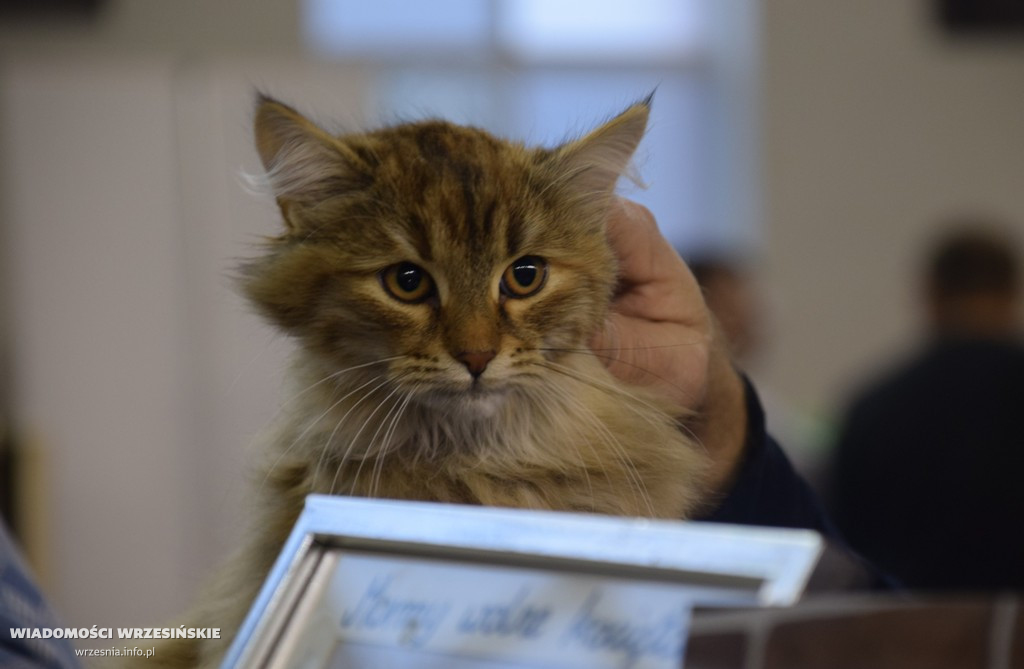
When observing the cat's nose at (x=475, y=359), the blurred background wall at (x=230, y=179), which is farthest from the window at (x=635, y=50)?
the cat's nose at (x=475, y=359)

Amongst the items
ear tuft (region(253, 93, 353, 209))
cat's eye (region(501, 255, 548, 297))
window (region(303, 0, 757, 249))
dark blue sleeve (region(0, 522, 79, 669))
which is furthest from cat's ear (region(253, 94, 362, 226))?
window (region(303, 0, 757, 249))

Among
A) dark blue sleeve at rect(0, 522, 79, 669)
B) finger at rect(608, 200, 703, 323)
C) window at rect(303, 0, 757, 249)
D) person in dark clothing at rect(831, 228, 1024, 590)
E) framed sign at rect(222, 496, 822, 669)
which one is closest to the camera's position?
framed sign at rect(222, 496, 822, 669)

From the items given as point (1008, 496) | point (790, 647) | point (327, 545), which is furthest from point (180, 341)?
point (790, 647)

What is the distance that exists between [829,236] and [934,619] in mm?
4487

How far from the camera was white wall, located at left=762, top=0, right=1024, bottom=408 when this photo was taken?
4.66 meters

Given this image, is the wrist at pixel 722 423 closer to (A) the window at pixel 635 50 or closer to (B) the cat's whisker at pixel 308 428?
(B) the cat's whisker at pixel 308 428

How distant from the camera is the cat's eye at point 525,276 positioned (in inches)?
33.0

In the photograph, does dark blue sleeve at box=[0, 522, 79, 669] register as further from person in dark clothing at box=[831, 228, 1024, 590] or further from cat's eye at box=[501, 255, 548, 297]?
person in dark clothing at box=[831, 228, 1024, 590]

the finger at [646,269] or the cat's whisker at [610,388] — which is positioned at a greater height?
the finger at [646,269]

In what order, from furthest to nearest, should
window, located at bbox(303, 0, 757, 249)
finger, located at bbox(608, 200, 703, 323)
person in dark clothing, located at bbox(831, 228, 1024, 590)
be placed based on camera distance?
window, located at bbox(303, 0, 757, 249) → person in dark clothing, located at bbox(831, 228, 1024, 590) → finger, located at bbox(608, 200, 703, 323)

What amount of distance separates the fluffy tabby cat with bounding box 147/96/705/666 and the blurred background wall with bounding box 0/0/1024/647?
167cm

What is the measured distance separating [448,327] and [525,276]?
87mm

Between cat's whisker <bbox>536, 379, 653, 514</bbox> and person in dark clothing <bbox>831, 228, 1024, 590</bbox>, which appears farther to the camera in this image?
person in dark clothing <bbox>831, 228, 1024, 590</bbox>

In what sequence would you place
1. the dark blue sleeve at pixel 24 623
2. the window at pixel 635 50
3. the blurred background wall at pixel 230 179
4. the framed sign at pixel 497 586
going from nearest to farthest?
the framed sign at pixel 497 586 < the dark blue sleeve at pixel 24 623 < the blurred background wall at pixel 230 179 < the window at pixel 635 50
